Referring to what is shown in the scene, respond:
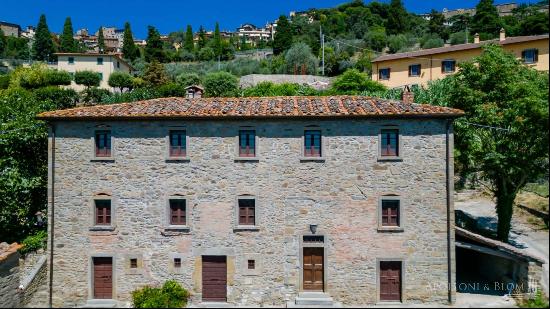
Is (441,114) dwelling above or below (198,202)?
above

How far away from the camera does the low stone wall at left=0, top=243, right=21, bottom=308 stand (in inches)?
695

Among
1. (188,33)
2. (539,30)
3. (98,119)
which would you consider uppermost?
(188,33)

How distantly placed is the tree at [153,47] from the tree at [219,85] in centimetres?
3729

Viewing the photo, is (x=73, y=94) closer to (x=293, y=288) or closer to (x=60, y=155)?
(x=60, y=155)

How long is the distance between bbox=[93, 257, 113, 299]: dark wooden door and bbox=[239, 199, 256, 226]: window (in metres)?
5.82

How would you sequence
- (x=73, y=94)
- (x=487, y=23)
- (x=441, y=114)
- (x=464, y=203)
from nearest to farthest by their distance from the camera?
(x=441, y=114)
(x=464, y=203)
(x=73, y=94)
(x=487, y=23)

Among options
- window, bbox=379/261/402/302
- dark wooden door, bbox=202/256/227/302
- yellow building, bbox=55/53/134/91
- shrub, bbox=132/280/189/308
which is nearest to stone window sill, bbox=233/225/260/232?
dark wooden door, bbox=202/256/227/302

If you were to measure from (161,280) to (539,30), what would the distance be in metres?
60.9

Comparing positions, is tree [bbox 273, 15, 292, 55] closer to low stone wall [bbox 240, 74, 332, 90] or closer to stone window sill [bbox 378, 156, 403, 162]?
low stone wall [bbox 240, 74, 332, 90]

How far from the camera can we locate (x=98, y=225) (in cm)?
1797

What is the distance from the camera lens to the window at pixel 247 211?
17.8 m

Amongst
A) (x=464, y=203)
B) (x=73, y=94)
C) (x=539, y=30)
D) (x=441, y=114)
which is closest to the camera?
(x=441, y=114)

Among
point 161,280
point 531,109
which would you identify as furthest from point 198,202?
point 531,109

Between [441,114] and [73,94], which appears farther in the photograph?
[73,94]
